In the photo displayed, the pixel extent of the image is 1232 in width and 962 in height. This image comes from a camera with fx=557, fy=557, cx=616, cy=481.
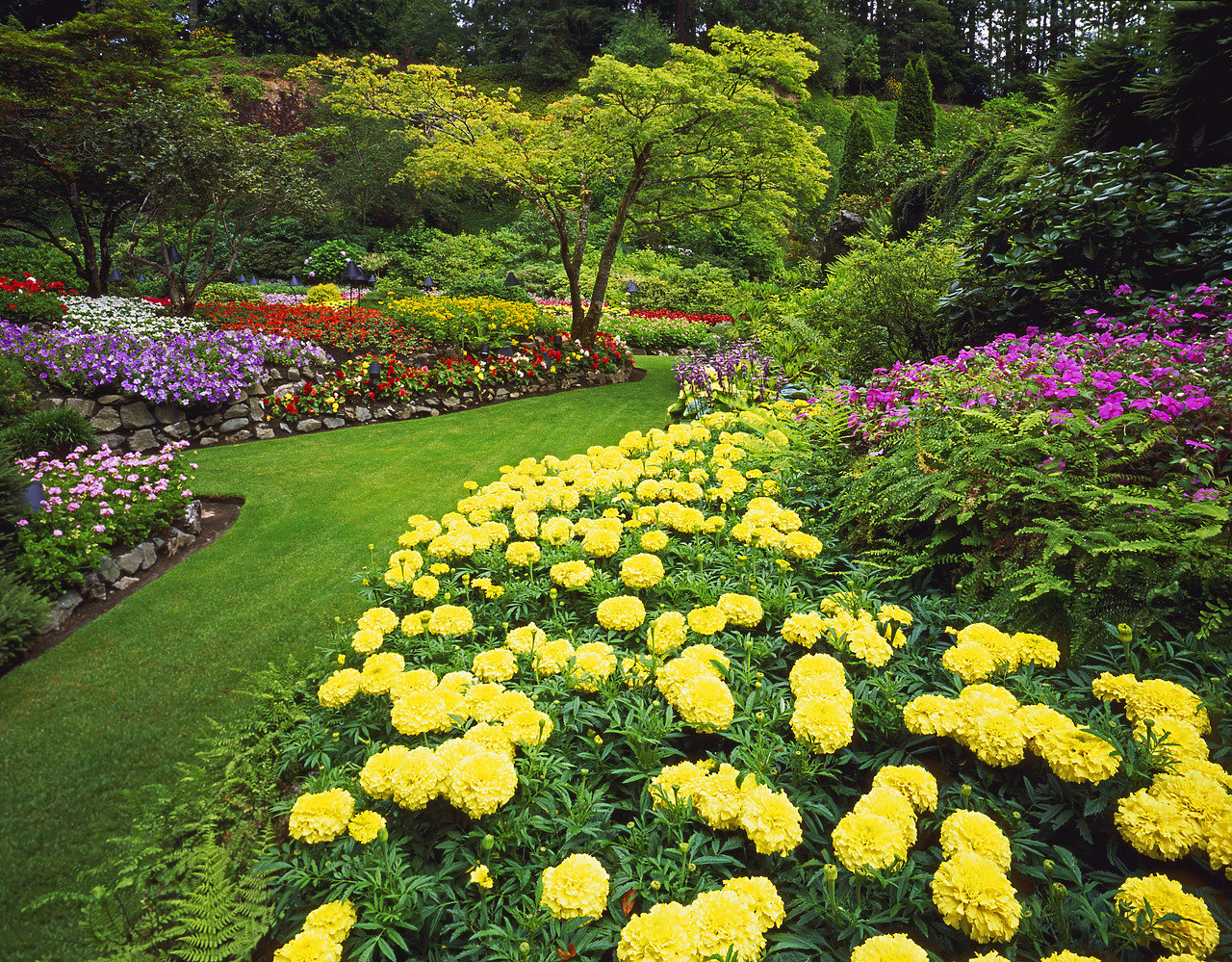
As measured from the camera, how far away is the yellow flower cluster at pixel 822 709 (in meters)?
1.52

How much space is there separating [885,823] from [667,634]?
843mm

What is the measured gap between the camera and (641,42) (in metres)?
26.0

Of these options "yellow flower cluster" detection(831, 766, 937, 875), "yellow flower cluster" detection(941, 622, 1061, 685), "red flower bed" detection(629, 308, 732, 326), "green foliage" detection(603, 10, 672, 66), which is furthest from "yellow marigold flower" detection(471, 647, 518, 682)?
"green foliage" detection(603, 10, 672, 66)

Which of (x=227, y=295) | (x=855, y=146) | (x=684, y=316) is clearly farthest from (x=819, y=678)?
(x=855, y=146)

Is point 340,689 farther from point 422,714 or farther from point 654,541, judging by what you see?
point 654,541

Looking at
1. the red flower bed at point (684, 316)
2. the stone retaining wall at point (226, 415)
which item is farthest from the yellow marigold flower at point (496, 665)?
the red flower bed at point (684, 316)

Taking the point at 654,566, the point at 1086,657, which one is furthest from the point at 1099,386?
the point at 654,566

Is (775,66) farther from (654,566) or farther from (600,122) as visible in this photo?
(654,566)

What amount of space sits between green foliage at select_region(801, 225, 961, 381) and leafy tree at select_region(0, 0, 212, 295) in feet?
32.6

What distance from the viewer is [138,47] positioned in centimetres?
1070

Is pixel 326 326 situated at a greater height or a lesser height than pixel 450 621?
greater

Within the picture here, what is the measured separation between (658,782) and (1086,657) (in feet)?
5.09

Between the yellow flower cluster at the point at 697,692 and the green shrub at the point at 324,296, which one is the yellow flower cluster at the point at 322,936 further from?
the green shrub at the point at 324,296

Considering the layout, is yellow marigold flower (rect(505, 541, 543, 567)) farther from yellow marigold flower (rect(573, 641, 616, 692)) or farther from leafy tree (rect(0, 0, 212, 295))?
leafy tree (rect(0, 0, 212, 295))
